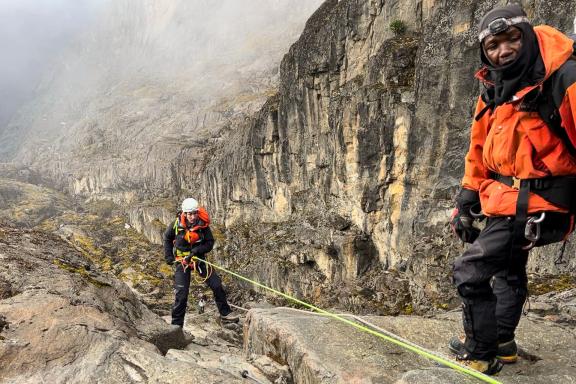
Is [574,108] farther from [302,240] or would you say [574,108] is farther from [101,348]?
[302,240]

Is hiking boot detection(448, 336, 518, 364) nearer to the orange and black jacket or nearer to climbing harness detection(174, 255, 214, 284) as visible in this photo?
climbing harness detection(174, 255, 214, 284)

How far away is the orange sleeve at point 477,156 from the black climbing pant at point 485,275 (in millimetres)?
Result: 697

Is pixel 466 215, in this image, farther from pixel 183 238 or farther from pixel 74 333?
pixel 183 238

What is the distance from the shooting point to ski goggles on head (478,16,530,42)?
4.66 meters

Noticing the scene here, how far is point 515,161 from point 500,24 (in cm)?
157

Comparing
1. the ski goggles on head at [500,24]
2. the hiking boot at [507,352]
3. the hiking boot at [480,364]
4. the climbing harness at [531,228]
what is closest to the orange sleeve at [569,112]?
the climbing harness at [531,228]

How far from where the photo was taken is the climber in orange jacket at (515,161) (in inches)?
179

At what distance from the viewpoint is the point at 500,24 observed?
4.70 m

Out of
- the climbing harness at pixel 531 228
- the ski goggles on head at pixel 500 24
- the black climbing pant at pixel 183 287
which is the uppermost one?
the ski goggles on head at pixel 500 24

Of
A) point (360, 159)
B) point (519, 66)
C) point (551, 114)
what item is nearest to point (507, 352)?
point (551, 114)

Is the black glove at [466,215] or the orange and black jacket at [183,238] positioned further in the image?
the orange and black jacket at [183,238]

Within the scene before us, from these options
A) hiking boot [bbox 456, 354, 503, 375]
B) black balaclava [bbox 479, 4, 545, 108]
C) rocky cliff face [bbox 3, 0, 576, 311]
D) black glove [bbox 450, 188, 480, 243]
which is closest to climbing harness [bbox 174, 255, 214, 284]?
black glove [bbox 450, 188, 480, 243]

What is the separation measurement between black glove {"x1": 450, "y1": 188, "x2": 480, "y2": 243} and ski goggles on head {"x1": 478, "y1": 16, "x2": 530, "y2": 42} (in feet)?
6.87

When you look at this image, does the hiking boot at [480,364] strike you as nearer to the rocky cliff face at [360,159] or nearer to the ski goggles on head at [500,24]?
the ski goggles on head at [500,24]
